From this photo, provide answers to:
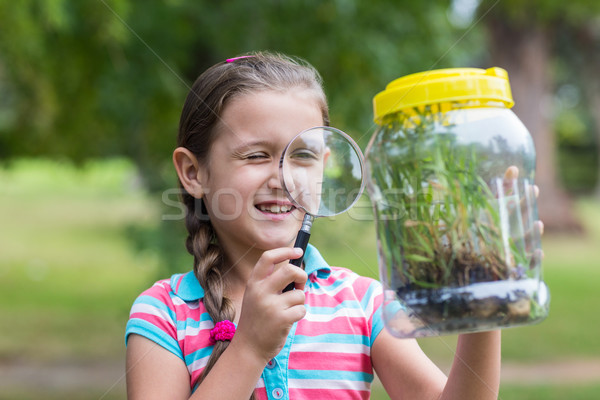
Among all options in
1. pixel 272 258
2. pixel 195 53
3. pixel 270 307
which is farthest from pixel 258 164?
pixel 195 53

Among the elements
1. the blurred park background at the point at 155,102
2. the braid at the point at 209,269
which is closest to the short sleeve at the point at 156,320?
the braid at the point at 209,269

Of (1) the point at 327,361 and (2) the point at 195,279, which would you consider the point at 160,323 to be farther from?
(1) the point at 327,361

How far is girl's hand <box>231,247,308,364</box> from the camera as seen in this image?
1.86m

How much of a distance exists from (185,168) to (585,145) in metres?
35.0

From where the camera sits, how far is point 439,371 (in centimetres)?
212

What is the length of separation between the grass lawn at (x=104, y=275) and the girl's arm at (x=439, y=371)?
2.76ft

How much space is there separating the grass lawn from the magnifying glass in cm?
72

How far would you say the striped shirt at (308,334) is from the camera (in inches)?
81.7

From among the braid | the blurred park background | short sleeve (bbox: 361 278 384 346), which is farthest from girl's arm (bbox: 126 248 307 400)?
the blurred park background

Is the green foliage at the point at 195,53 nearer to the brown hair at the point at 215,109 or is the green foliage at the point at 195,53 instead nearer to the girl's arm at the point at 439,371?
the brown hair at the point at 215,109

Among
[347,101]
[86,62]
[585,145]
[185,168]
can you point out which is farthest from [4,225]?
[585,145]

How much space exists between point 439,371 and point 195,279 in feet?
2.86

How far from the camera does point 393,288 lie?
180 centimetres

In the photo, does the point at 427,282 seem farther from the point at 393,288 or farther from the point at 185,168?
the point at 185,168
